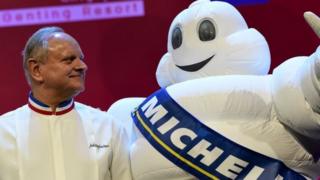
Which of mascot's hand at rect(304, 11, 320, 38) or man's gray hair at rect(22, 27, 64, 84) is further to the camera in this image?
man's gray hair at rect(22, 27, 64, 84)

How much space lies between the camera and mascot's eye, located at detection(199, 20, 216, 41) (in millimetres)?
1690

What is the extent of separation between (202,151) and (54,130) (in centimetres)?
38

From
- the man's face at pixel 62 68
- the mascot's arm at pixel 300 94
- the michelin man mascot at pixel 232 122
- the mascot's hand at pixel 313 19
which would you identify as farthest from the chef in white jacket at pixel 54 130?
the mascot's hand at pixel 313 19

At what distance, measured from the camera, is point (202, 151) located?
1507 mm

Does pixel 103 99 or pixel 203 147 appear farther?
pixel 103 99

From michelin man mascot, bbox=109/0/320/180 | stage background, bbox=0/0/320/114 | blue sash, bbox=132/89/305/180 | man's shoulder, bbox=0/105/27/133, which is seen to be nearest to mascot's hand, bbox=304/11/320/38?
michelin man mascot, bbox=109/0/320/180

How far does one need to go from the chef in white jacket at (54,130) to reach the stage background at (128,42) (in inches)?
33.1

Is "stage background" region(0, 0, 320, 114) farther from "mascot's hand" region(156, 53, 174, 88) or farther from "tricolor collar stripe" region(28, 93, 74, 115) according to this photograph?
"tricolor collar stripe" region(28, 93, 74, 115)

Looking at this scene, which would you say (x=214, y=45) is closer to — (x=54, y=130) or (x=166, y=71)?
(x=166, y=71)

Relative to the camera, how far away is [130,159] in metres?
1.62

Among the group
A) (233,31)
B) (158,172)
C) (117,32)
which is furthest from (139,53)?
(158,172)

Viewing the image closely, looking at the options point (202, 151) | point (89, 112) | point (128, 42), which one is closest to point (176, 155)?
point (202, 151)

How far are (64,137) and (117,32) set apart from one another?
37.3 inches

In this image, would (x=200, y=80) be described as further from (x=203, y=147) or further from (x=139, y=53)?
(x=139, y=53)
